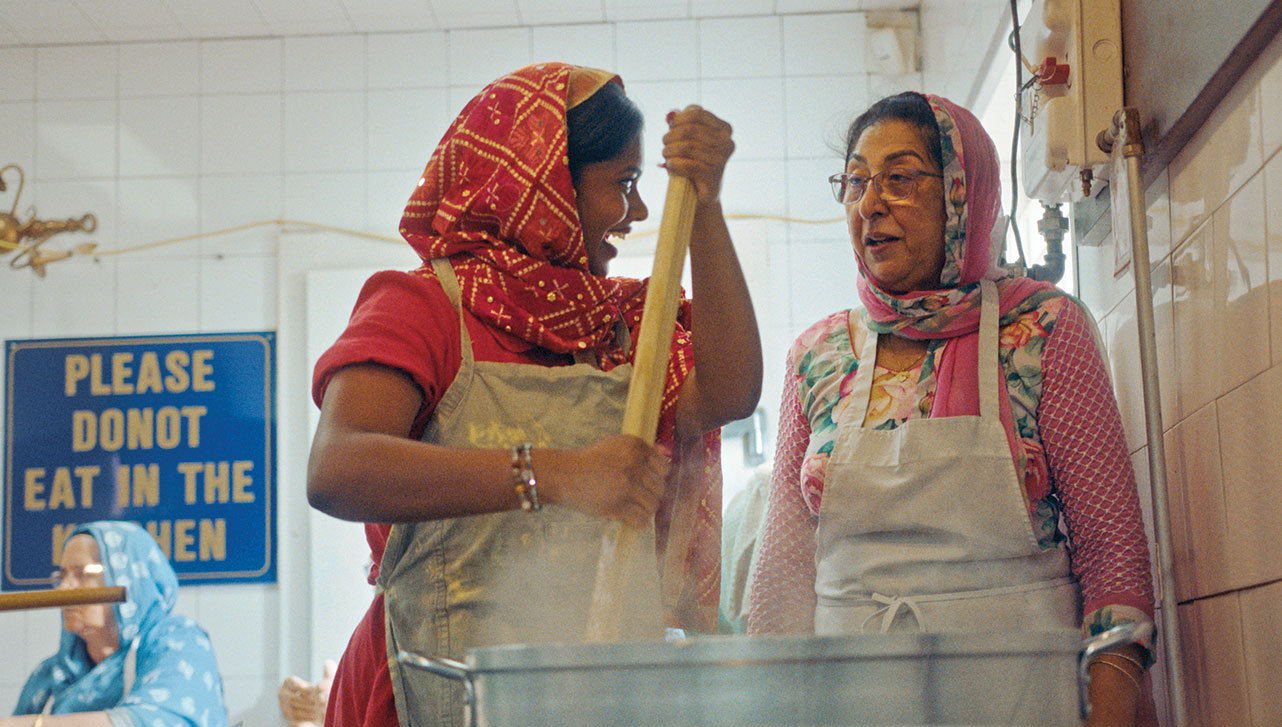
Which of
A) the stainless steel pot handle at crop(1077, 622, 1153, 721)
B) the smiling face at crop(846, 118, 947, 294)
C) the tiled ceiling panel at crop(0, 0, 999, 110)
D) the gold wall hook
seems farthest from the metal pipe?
the gold wall hook

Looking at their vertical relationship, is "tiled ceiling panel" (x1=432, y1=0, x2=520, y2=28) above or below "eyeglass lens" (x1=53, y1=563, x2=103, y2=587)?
above

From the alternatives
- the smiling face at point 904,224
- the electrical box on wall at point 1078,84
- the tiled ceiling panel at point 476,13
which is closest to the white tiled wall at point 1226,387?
the electrical box on wall at point 1078,84

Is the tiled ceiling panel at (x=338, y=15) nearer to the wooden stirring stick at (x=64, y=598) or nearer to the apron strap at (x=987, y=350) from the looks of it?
the apron strap at (x=987, y=350)

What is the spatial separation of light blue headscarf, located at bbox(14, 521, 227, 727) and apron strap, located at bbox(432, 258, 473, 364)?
2.11 metres

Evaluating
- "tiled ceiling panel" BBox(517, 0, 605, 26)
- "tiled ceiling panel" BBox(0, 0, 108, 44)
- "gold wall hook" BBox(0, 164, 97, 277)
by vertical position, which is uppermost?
"tiled ceiling panel" BBox(0, 0, 108, 44)

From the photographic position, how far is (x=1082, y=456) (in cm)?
134

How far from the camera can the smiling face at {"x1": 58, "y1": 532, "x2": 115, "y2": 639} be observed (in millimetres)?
→ 2986

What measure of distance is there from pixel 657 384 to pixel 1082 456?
0.59 m

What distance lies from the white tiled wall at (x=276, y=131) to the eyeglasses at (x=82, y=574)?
87 centimetres

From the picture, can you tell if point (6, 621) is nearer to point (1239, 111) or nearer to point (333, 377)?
point (333, 377)

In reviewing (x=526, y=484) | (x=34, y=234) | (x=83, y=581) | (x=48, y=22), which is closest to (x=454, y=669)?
(x=526, y=484)

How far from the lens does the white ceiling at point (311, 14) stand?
3646 millimetres

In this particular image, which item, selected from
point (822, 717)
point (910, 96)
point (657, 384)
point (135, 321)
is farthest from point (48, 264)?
point (822, 717)

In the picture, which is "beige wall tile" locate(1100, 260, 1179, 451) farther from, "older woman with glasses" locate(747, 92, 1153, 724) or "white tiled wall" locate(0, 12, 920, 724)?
"white tiled wall" locate(0, 12, 920, 724)
